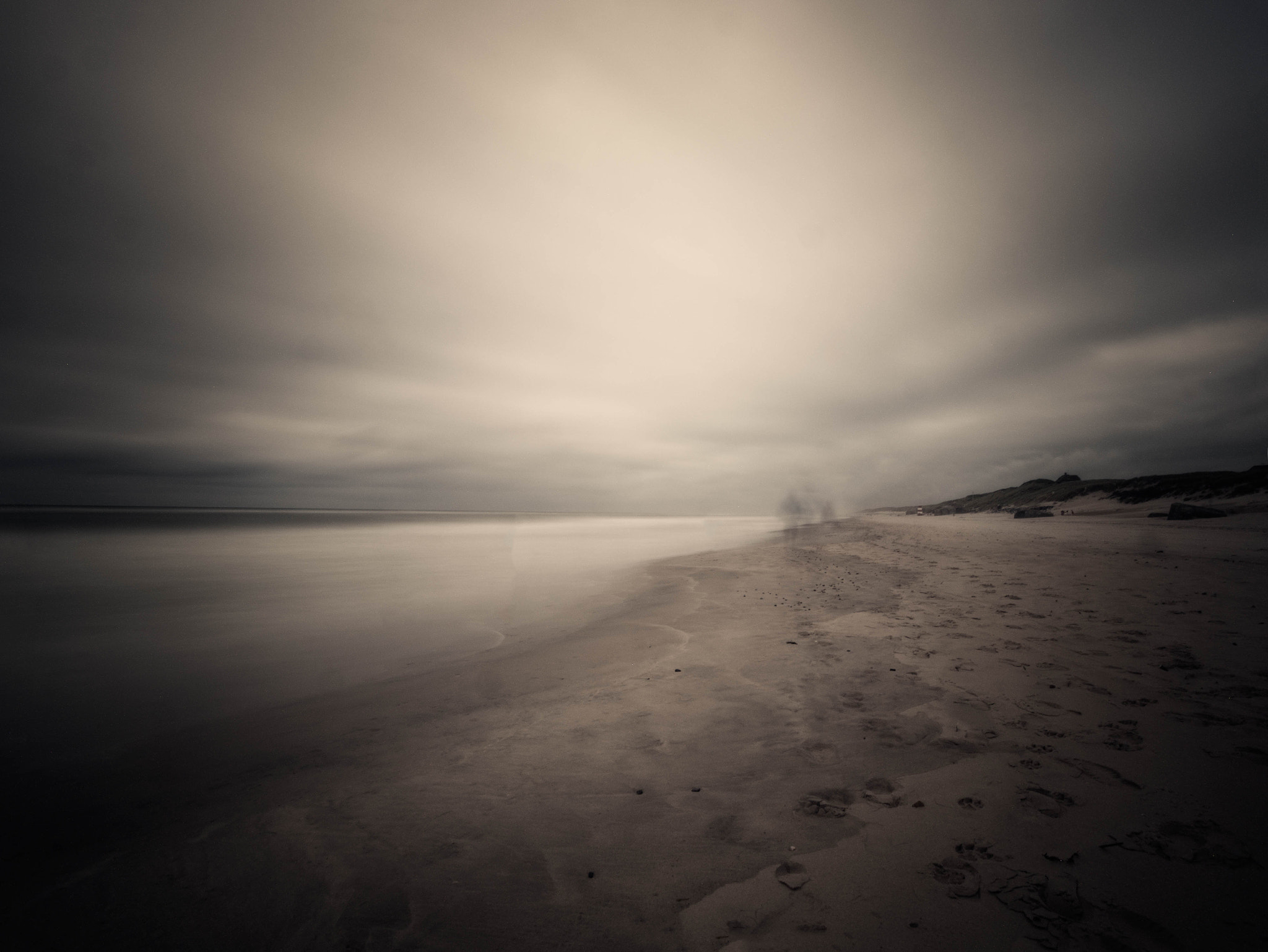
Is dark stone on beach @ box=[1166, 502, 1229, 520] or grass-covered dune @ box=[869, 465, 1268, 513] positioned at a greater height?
grass-covered dune @ box=[869, 465, 1268, 513]

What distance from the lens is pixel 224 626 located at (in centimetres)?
1153

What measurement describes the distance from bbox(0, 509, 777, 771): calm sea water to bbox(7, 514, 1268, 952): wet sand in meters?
1.43

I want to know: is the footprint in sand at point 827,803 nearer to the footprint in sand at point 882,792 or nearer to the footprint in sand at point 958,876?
the footprint in sand at point 882,792

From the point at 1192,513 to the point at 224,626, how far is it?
3862cm

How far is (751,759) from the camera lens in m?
4.46

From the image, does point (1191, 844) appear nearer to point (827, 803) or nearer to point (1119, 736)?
point (1119, 736)

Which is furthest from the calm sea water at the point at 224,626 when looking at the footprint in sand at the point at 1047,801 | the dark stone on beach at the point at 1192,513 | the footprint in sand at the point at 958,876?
the dark stone on beach at the point at 1192,513

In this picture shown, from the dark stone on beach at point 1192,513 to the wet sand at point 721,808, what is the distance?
69.6 ft

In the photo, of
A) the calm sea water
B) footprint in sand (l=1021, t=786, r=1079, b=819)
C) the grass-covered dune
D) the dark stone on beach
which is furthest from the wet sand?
the grass-covered dune

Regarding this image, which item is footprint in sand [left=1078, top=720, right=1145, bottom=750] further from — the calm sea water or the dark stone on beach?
the dark stone on beach

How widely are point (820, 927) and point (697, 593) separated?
36.1ft

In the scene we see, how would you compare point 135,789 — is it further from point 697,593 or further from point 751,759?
point 697,593

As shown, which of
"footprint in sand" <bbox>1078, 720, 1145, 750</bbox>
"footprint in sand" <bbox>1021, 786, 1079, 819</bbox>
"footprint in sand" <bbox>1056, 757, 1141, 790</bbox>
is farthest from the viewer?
"footprint in sand" <bbox>1078, 720, 1145, 750</bbox>

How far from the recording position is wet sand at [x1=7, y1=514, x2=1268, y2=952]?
107 inches
